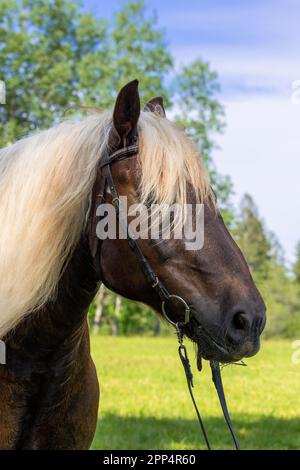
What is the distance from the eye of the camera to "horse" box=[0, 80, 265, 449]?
7.59 ft

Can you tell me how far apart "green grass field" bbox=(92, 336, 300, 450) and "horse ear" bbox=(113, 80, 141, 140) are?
502 centimetres

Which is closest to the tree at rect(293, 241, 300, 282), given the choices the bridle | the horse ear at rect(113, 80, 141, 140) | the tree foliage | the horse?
the tree foliage

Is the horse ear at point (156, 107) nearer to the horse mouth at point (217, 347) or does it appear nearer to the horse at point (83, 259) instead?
the horse at point (83, 259)

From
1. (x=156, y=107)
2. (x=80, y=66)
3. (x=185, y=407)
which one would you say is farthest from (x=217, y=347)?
(x=80, y=66)

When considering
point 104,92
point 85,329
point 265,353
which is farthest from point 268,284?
point 85,329

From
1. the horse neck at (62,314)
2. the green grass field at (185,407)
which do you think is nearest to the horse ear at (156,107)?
the horse neck at (62,314)

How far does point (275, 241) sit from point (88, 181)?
77106 millimetres

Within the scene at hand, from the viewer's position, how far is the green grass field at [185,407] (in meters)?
7.37

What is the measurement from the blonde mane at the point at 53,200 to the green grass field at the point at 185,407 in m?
4.68

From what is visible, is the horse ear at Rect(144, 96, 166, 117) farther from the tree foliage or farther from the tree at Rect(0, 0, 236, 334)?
the tree foliage

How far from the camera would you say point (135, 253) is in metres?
2.42
